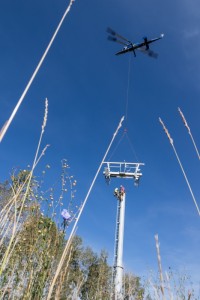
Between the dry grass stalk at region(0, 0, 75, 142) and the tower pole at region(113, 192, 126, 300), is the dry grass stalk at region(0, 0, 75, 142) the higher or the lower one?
the lower one

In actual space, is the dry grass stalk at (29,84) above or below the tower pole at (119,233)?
below

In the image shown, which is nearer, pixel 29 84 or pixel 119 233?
pixel 29 84

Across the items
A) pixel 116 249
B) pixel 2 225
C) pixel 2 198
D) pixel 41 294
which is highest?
pixel 2 198

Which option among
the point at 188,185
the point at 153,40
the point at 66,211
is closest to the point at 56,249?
the point at 66,211

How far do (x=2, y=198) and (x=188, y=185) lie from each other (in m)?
23.6

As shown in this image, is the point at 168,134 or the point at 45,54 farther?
the point at 168,134

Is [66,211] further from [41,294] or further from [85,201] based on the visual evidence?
[85,201]

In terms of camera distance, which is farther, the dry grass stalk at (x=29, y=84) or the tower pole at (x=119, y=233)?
the tower pole at (x=119, y=233)

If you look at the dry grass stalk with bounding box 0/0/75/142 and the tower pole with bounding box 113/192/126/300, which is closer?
the dry grass stalk with bounding box 0/0/75/142

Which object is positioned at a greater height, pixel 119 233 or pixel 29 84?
pixel 119 233

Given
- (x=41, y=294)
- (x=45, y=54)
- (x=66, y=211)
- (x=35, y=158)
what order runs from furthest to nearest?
(x=66, y=211) → (x=41, y=294) → (x=35, y=158) → (x=45, y=54)

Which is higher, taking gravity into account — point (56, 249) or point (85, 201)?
point (56, 249)

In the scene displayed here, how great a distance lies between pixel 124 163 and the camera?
2772 cm

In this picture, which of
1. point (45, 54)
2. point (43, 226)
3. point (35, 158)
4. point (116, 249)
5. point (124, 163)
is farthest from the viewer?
point (124, 163)
